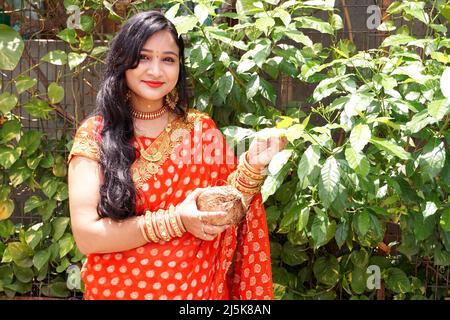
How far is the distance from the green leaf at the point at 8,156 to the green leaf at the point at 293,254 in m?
1.13

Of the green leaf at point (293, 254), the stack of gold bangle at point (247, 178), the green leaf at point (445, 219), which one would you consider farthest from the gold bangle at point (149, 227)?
the green leaf at point (293, 254)

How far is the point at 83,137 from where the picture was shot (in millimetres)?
1940

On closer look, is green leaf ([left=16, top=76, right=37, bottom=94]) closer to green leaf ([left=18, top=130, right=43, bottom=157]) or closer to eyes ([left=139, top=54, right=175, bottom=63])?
green leaf ([left=18, top=130, right=43, bottom=157])

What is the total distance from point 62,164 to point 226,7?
0.93 m

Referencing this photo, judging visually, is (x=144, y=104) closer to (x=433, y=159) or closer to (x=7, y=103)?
(x=433, y=159)

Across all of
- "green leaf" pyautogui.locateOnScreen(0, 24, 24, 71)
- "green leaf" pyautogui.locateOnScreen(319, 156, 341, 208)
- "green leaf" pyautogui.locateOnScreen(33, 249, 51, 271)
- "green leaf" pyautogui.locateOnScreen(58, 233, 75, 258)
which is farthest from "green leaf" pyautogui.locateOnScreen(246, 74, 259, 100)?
"green leaf" pyautogui.locateOnScreen(33, 249, 51, 271)

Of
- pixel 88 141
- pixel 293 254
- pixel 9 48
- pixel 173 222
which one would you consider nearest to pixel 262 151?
pixel 173 222

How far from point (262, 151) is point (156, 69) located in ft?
1.19

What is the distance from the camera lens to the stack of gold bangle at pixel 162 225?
1.88m

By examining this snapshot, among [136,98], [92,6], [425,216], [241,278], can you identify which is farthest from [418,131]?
[92,6]

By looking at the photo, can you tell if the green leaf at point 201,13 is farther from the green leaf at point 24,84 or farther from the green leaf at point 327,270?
the green leaf at point 327,270

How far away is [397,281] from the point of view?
275cm

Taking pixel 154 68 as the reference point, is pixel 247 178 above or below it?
below

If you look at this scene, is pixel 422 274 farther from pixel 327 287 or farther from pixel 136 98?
pixel 136 98
